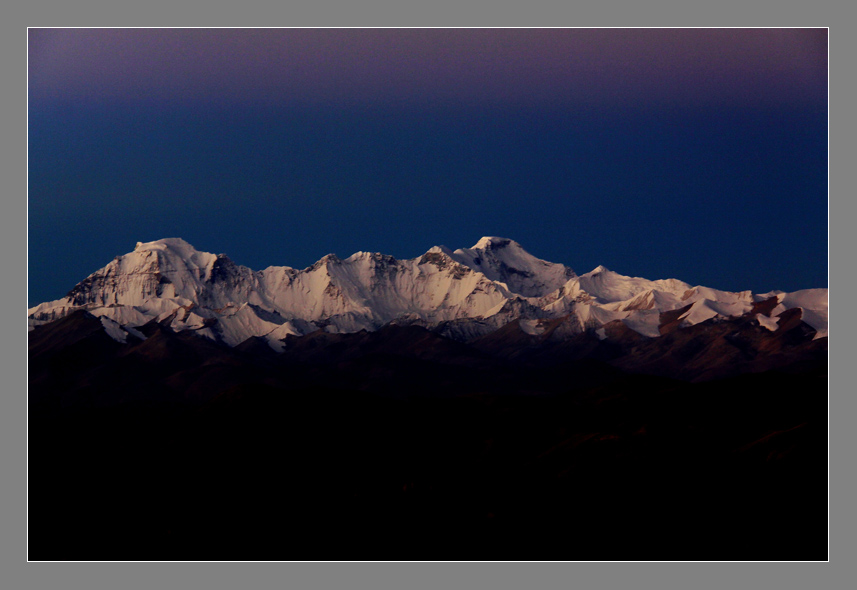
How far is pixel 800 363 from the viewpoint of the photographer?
16362cm

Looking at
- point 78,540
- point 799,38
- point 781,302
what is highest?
point 799,38

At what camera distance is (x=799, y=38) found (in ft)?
223

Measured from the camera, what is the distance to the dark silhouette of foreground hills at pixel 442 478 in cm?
7731

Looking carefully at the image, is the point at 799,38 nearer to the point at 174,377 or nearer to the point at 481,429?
the point at 481,429

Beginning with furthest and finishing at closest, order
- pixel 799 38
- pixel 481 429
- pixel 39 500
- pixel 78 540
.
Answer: pixel 481 429, pixel 39 500, pixel 78 540, pixel 799 38

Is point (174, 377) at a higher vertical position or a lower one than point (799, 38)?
lower

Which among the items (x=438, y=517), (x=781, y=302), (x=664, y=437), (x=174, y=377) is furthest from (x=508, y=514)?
(x=781, y=302)

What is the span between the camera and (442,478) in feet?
288

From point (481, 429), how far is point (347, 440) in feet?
36.0

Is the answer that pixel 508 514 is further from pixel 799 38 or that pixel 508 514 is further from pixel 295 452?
pixel 799 38

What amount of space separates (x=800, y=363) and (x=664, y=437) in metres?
80.3

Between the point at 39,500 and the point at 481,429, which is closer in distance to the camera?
the point at 39,500

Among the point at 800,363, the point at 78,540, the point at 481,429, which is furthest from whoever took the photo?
the point at 800,363

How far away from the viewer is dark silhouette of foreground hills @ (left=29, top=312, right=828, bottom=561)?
7731cm
